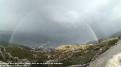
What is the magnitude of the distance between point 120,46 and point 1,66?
1696 centimetres

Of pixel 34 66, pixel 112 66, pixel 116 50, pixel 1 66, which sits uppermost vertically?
pixel 34 66

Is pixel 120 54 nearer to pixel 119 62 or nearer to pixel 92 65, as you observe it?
Result: pixel 119 62

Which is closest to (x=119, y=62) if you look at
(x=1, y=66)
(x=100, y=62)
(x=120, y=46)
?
(x=100, y=62)

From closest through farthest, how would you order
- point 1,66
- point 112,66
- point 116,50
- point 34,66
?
1. point 112,66
2. point 116,50
3. point 1,66
4. point 34,66

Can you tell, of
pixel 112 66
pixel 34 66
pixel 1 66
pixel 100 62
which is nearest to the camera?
pixel 112 66

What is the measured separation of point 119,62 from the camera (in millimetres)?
14188

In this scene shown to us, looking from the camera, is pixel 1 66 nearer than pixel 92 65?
No

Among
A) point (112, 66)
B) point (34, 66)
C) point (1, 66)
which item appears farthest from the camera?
point (34, 66)

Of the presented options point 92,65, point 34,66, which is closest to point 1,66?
point 92,65

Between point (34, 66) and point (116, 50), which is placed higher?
point (34, 66)

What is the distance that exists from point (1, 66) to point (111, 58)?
1837 centimetres

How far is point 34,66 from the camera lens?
5497cm

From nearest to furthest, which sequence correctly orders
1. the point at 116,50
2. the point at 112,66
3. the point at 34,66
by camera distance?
1. the point at 112,66
2. the point at 116,50
3. the point at 34,66

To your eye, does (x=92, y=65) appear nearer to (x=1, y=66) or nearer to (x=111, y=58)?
(x=111, y=58)
